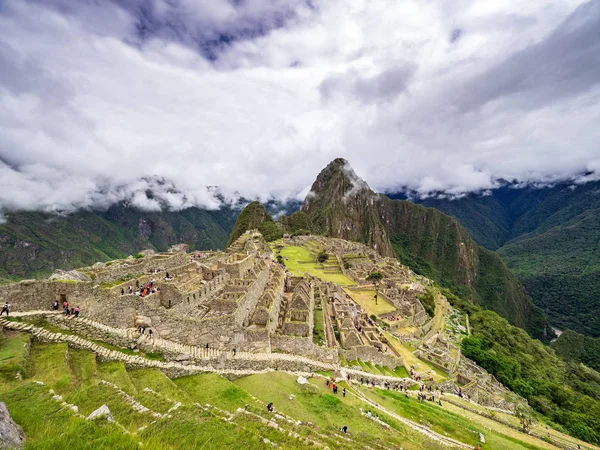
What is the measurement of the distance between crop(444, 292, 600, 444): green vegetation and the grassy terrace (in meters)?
27.3

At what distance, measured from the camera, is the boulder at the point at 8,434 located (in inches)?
246

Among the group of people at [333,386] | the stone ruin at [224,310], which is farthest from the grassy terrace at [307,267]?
the group of people at [333,386]

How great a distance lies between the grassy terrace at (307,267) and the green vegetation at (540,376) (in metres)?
27.3

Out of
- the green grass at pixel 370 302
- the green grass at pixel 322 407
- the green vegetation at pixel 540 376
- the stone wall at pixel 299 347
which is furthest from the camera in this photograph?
the green grass at pixel 370 302

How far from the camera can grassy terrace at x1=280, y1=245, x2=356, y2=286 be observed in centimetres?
6312

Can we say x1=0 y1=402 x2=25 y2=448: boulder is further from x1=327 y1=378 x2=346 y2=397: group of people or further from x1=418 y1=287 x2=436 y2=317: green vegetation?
x1=418 y1=287 x2=436 y2=317: green vegetation

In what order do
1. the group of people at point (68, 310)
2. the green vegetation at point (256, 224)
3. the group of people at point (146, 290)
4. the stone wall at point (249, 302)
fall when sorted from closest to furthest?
1. the group of people at point (68, 310)
2. the group of people at point (146, 290)
3. the stone wall at point (249, 302)
4. the green vegetation at point (256, 224)

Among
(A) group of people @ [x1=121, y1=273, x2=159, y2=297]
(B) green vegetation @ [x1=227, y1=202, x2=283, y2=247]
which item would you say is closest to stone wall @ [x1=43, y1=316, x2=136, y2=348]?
(A) group of people @ [x1=121, y1=273, x2=159, y2=297]

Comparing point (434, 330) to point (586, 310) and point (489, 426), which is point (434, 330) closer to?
point (489, 426)

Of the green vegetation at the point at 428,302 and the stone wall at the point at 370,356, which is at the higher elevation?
the green vegetation at the point at 428,302

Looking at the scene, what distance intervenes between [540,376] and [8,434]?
70378 mm

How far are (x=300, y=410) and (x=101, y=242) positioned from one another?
174 metres

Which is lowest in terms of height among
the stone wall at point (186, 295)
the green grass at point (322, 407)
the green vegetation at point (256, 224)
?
the green grass at point (322, 407)

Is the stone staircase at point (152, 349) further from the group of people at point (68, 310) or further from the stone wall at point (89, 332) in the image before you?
the group of people at point (68, 310)
